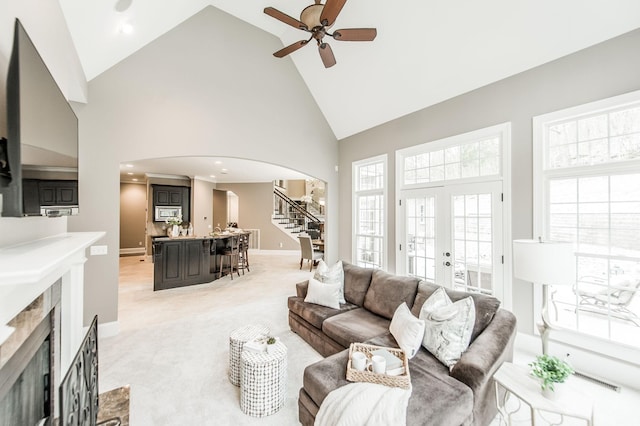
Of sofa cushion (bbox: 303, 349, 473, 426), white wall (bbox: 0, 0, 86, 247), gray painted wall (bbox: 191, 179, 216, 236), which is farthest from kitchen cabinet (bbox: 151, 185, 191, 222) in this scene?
sofa cushion (bbox: 303, 349, 473, 426)

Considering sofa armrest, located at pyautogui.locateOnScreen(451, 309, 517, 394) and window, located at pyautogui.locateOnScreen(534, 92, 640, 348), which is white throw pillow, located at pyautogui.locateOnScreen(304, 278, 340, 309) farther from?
window, located at pyautogui.locateOnScreen(534, 92, 640, 348)

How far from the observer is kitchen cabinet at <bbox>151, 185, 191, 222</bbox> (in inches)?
336

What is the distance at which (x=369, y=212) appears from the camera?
546 cm

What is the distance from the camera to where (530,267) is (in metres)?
2.11

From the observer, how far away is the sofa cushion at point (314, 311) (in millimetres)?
3084

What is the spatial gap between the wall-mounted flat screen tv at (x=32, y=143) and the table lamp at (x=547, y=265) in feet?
10.4

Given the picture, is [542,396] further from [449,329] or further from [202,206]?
[202,206]

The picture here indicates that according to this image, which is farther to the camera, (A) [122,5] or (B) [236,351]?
(A) [122,5]

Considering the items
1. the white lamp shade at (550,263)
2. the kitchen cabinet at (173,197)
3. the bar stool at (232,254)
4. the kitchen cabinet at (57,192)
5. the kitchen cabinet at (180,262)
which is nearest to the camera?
the kitchen cabinet at (57,192)

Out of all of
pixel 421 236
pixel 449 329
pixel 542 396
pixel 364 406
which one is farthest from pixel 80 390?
pixel 421 236

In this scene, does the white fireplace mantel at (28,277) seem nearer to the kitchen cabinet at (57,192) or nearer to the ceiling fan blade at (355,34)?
the kitchen cabinet at (57,192)

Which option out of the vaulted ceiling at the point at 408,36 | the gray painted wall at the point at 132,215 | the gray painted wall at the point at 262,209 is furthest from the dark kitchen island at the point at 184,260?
the gray painted wall at the point at 132,215

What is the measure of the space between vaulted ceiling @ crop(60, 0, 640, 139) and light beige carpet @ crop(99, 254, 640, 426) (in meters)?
3.40

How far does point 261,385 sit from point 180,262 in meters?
4.59
